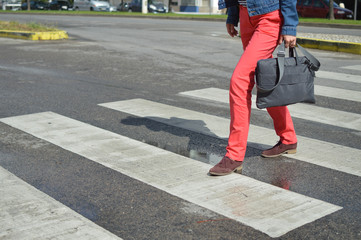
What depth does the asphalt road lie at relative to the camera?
3.18m

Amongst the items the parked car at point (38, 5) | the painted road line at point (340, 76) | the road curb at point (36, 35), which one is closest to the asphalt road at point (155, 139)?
the painted road line at point (340, 76)

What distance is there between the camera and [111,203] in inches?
136

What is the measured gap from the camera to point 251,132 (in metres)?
5.29

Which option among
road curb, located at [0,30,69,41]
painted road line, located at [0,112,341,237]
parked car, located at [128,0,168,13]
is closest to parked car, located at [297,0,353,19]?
parked car, located at [128,0,168,13]

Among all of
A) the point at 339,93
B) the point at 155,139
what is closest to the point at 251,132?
the point at 155,139

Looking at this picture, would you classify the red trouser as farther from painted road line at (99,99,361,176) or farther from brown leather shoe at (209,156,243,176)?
painted road line at (99,99,361,176)

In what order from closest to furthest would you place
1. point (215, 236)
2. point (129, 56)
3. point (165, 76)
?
1. point (215, 236)
2. point (165, 76)
3. point (129, 56)

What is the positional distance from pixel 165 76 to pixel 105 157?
→ 4.19 metres

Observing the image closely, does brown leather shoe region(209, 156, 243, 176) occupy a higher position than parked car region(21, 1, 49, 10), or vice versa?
parked car region(21, 1, 49, 10)

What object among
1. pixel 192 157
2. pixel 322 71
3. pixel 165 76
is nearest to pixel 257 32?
pixel 192 157

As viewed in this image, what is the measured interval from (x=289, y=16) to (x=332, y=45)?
8.83m

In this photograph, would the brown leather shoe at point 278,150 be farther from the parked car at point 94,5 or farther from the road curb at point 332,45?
the parked car at point 94,5

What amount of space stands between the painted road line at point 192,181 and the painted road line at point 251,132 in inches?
29.4

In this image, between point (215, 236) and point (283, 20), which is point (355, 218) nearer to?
point (215, 236)
